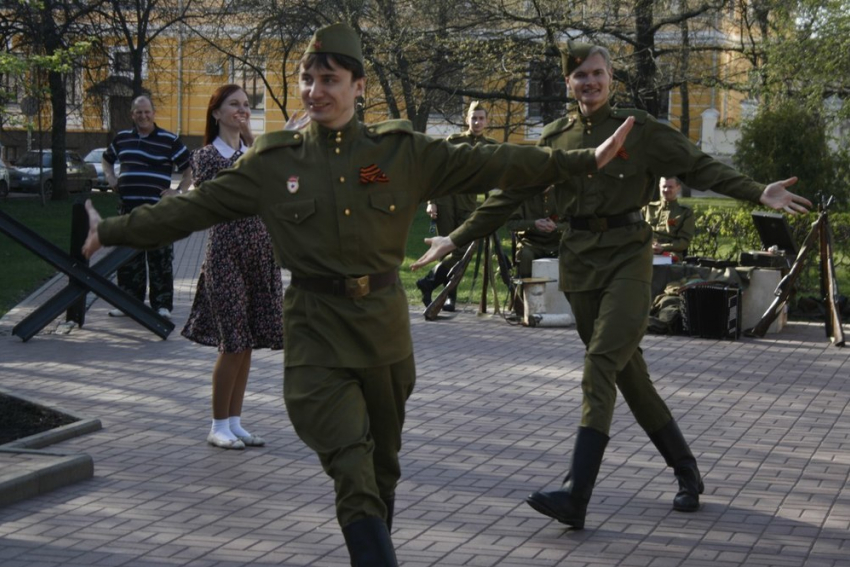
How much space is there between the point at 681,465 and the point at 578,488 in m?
0.75

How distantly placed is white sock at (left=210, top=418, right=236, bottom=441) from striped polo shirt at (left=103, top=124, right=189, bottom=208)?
5153mm

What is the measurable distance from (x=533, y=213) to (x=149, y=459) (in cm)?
744

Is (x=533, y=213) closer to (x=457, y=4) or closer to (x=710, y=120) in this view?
(x=457, y=4)

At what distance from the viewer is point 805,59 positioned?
18797 mm

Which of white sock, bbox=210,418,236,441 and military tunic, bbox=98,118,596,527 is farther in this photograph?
white sock, bbox=210,418,236,441

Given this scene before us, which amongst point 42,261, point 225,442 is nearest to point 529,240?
point 225,442

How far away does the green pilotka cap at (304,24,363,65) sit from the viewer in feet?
14.9

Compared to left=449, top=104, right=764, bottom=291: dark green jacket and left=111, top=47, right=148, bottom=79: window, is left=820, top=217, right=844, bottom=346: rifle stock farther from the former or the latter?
left=111, top=47, right=148, bottom=79: window

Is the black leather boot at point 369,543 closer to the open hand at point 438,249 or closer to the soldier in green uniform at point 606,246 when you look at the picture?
the open hand at point 438,249

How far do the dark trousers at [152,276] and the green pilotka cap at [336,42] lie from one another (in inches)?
326

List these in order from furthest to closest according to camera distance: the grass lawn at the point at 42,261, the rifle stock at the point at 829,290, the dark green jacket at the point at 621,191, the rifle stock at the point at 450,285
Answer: the grass lawn at the point at 42,261
the rifle stock at the point at 450,285
the rifle stock at the point at 829,290
the dark green jacket at the point at 621,191

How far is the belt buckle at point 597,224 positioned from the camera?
20.2ft

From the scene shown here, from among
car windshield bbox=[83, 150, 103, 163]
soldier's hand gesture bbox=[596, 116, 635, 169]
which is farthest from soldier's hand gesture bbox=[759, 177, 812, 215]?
car windshield bbox=[83, 150, 103, 163]

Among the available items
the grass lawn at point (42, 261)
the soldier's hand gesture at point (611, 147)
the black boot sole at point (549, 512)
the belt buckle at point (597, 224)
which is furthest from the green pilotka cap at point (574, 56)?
→ the grass lawn at point (42, 261)
